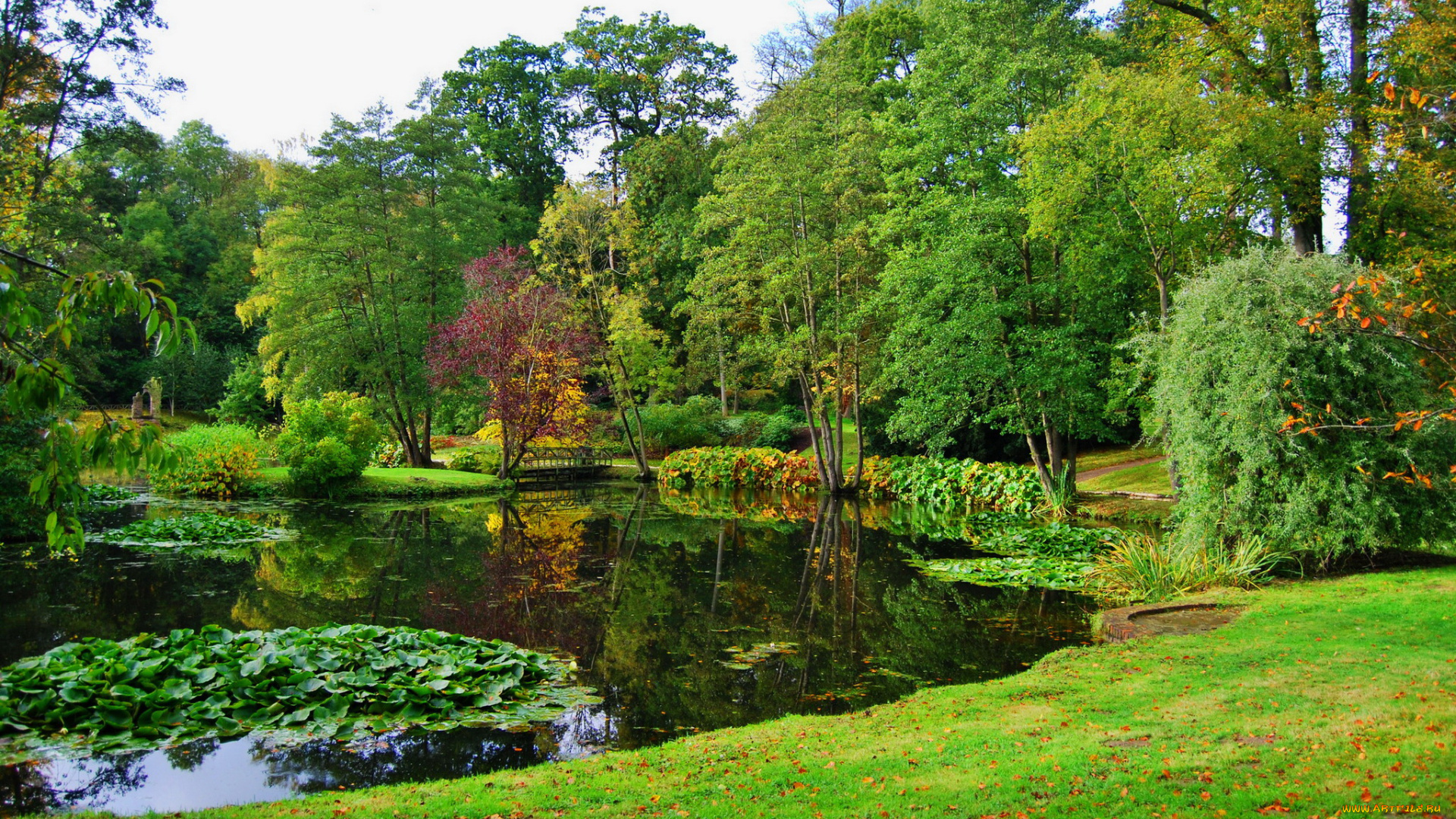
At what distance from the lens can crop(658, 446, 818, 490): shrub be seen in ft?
83.5

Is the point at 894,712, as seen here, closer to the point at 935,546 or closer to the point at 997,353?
the point at 935,546

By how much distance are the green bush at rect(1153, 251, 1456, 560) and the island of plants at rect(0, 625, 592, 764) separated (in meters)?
8.14

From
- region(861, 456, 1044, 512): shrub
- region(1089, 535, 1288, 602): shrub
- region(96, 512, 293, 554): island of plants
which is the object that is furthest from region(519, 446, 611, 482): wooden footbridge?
region(1089, 535, 1288, 602): shrub

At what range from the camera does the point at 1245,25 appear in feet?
49.4

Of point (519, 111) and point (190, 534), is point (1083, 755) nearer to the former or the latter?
point (190, 534)

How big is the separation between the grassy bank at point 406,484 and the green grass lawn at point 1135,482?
1590 centimetres

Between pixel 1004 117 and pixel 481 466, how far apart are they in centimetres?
1752

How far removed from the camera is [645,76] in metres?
36.8

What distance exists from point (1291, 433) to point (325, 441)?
727 inches

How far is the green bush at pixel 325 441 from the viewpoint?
63.0 feet

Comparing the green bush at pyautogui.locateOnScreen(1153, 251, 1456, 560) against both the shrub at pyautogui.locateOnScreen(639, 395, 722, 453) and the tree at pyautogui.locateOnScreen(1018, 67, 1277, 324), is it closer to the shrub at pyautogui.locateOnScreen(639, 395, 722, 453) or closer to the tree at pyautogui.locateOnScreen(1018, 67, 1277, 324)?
the tree at pyautogui.locateOnScreen(1018, 67, 1277, 324)

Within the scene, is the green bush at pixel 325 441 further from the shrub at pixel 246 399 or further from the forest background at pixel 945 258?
the shrub at pixel 246 399

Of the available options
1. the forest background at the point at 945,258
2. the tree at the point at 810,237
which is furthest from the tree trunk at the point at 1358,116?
the tree at the point at 810,237

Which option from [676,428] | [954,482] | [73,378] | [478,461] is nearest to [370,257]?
[478,461]
